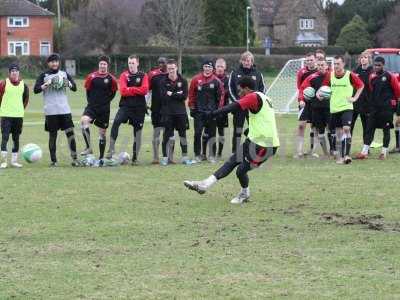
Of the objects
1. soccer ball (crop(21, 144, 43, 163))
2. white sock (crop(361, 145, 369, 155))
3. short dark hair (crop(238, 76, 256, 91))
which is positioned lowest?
white sock (crop(361, 145, 369, 155))

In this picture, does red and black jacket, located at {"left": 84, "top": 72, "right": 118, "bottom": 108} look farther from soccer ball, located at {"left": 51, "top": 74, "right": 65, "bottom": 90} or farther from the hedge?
the hedge

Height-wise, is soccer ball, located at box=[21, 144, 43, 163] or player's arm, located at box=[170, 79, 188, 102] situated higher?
player's arm, located at box=[170, 79, 188, 102]

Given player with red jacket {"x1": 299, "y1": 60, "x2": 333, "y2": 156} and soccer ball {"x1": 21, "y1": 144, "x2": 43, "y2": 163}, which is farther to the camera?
player with red jacket {"x1": 299, "y1": 60, "x2": 333, "y2": 156}

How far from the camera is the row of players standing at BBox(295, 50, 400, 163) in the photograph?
1557 cm

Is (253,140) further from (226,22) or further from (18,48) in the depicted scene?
(18,48)

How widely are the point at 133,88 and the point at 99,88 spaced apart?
711 mm

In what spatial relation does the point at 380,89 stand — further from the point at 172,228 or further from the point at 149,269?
the point at 149,269

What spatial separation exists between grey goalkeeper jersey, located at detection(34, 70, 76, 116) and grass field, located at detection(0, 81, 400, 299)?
138 centimetres

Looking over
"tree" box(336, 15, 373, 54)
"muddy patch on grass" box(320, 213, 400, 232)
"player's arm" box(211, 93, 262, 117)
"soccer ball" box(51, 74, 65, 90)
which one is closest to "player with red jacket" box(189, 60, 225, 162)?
"soccer ball" box(51, 74, 65, 90)

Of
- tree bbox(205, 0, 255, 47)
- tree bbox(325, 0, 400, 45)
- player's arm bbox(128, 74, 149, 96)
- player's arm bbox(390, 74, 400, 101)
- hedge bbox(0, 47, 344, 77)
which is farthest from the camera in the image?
tree bbox(325, 0, 400, 45)

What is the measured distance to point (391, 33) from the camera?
7931cm

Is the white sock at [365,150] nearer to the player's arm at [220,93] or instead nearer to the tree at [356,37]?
the player's arm at [220,93]

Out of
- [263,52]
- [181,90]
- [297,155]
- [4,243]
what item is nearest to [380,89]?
[297,155]

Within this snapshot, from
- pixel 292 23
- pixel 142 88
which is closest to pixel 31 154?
pixel 142 88
